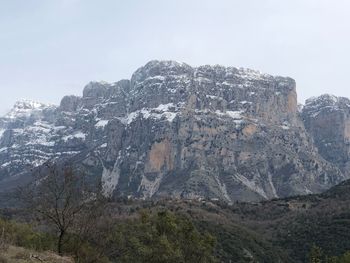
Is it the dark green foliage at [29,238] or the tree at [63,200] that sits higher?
the tree at [63,200]

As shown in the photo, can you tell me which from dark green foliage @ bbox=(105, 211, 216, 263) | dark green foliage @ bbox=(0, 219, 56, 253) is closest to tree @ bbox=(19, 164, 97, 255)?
dark green foliage @ bbox=(0, 219, 56, 253)

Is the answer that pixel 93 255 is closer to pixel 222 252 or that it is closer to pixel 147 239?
pixel 147 239

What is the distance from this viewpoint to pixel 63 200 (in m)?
40.3

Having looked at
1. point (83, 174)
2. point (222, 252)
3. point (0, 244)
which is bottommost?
point (222, 252)

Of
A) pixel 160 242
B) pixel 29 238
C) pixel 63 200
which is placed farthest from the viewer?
pixel 160 242

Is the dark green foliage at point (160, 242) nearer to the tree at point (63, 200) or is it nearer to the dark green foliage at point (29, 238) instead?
the tree at point (63, 200)

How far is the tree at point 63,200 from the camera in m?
38.7

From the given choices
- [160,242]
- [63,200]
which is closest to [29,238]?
[63,200]

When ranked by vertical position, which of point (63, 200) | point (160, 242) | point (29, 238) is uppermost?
point (63, 200)

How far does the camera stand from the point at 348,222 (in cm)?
14062

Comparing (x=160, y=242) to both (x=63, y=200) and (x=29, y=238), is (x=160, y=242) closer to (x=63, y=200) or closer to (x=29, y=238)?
(x=29, y=238)

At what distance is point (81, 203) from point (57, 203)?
1734mm

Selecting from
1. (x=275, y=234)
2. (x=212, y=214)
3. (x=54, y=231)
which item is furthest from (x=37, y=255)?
(x=212, y=214)

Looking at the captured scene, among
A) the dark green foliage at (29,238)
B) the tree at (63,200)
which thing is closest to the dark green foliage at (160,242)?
the tree at (63,200)
